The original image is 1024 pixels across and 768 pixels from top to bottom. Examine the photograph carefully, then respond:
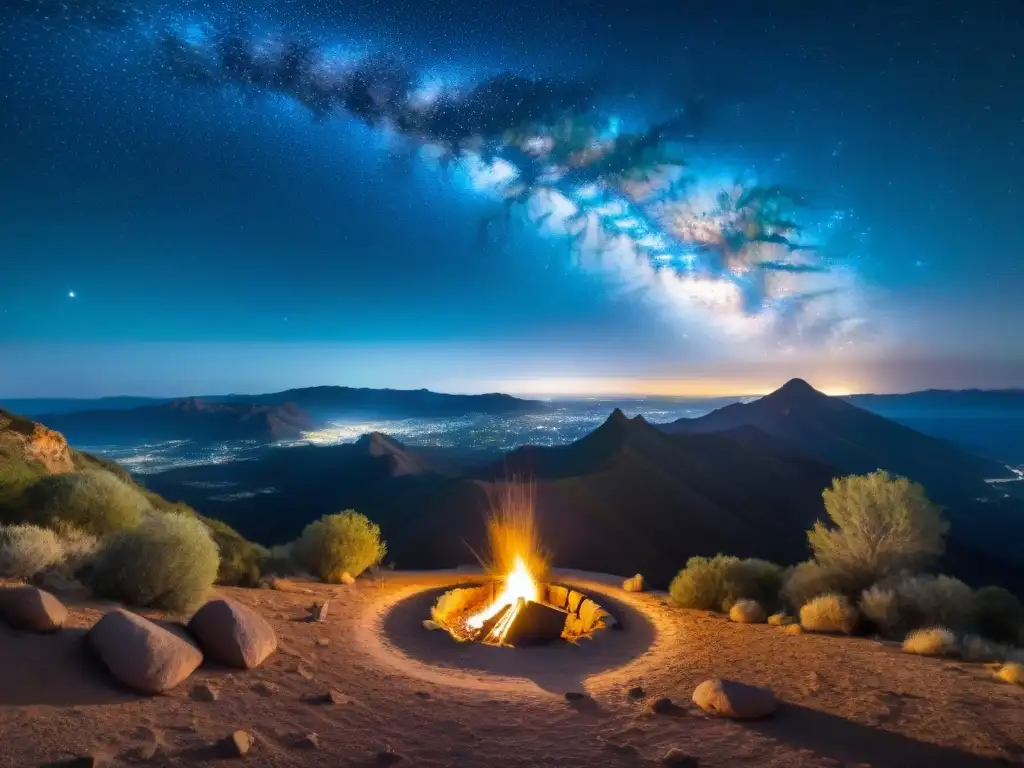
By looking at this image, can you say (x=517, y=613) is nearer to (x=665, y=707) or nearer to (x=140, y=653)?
(x=665, y=707)

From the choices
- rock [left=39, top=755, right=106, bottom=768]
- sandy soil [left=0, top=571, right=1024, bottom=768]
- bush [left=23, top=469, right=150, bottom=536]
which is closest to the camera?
rock [left=39, top=755, right=106, bottom=768]

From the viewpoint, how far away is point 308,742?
19.5 ft

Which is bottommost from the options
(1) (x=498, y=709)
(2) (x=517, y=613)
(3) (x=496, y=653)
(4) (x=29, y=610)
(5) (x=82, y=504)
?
(2) (x=517, y=613)

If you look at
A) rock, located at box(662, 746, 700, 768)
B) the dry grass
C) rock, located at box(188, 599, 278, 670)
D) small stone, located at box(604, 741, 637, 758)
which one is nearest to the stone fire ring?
rock, located at box(188, 599, 278, 670)

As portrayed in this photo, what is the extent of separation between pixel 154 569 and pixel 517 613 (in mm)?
7872

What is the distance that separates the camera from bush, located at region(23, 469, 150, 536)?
38.8 ft

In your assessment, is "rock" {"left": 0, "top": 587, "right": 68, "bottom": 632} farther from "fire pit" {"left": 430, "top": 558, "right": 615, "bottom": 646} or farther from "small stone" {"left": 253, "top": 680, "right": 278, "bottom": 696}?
"fire pit" {"left": 430, "top": 558, "right": 615, "bottom": 646}

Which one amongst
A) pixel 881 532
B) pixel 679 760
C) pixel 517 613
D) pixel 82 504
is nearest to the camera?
pixel 679 760

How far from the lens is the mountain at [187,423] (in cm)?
11006

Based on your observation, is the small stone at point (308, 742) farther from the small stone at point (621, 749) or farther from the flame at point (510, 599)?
the flame at point (510, 599)

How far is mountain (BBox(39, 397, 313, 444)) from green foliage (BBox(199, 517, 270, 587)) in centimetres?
10362

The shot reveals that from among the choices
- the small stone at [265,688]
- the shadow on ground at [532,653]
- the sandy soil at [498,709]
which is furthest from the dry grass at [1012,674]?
the small stone at [265,688]

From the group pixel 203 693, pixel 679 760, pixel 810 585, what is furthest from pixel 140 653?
pixel 810 585

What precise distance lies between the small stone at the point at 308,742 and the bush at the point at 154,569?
15.6 ft
